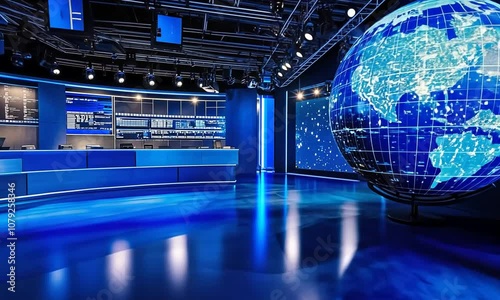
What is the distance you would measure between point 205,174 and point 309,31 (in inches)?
178

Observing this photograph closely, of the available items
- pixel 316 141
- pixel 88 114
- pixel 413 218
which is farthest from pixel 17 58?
pixel 413 218

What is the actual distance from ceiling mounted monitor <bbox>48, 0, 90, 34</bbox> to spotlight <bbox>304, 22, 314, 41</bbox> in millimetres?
3636

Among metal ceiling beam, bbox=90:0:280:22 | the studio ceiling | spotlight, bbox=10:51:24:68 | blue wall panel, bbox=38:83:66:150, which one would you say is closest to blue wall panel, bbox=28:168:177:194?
the studio ceiling

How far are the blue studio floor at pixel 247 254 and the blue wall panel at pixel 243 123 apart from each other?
5.38 meters

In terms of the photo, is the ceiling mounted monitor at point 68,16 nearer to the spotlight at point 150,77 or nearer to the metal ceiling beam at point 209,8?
the metal ceiling beam at point 209,8

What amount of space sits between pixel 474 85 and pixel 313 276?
1.74 m

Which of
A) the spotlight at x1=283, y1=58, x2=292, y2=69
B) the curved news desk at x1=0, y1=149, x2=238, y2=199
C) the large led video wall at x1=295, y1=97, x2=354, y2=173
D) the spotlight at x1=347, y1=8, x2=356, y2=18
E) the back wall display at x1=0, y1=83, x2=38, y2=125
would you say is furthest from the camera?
the large led video wall at x1=295, y1=97, x2=354, y2=173

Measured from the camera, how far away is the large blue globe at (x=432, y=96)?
5.45ft

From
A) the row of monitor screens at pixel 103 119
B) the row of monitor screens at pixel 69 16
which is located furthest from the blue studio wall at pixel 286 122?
the row of monitor screens at pixel 69 16

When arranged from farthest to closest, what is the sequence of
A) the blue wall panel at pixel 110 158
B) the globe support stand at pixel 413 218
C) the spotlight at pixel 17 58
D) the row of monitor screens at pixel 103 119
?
1. the row of monitor screens at pixel 103 119
2. the spotlight at pixel 17 58
3. the blue wall panel at pixel 110 158
4. the globe support stand at pixel 413 218

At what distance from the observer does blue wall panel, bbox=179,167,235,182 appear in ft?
24.8

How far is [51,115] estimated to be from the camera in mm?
8258

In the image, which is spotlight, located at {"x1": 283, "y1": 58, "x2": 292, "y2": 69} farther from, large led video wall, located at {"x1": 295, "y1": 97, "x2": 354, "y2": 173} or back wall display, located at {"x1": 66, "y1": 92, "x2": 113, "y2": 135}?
back wall display, located at {"x1": 66, "y1": 92, "x2": 113, "y2": 135}

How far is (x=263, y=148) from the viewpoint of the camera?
37.9ft
